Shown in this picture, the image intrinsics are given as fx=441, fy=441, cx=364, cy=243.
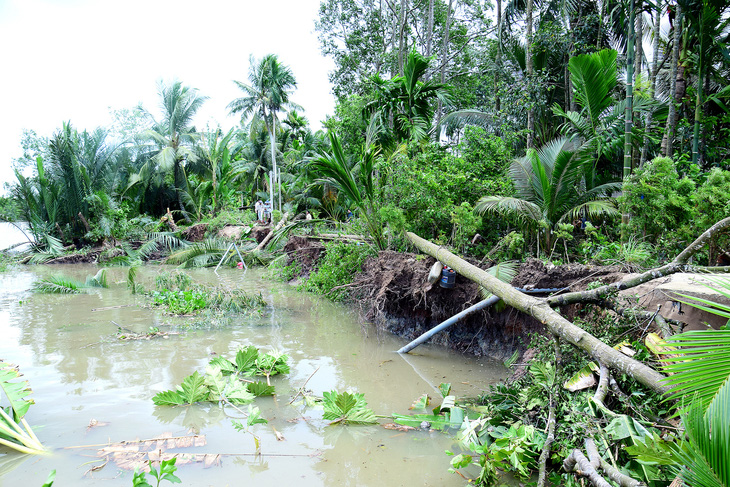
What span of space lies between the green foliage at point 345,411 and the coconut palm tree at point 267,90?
20.3 meters

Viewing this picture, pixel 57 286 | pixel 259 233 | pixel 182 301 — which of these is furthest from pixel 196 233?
pixel 182 301

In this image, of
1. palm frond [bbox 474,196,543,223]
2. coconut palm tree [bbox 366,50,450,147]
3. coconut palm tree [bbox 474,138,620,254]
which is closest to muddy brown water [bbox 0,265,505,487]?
palm frond [bbox 474,196,543,223]

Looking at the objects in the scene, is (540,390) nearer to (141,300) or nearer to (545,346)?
(545,346)

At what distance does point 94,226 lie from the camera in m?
17.3

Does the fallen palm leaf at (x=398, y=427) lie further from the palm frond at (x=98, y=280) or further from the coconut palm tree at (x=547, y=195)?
the palm frond at (x=98, y=280)

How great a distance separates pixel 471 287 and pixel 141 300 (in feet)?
22.2

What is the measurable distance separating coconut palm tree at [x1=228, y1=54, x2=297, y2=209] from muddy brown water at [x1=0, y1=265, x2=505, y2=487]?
16767 mm

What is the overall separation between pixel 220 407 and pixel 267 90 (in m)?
22.5

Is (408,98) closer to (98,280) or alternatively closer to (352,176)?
(352,176)

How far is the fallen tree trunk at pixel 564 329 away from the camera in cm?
268

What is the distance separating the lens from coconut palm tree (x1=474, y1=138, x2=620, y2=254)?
6.99m

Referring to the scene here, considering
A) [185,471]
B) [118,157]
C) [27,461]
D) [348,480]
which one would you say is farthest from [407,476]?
[118,157]

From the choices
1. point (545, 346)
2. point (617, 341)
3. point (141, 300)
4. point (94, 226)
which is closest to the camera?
point (617, 341)

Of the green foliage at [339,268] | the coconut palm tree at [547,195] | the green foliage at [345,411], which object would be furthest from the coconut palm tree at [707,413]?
the green foliage at [339,268]
